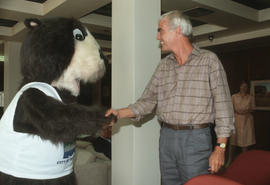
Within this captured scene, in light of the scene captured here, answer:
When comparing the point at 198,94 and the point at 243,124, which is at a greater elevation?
the point at 198,94

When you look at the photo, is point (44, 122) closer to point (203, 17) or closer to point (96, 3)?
point (96, 3)

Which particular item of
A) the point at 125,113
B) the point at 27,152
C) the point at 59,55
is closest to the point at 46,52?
the point at 59,55

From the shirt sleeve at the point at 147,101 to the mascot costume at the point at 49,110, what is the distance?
0.51 m

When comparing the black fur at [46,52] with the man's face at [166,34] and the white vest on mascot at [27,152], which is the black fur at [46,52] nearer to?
the white vest on mascot at [27,152]

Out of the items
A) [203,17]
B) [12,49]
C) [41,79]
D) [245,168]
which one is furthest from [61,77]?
[12,49]

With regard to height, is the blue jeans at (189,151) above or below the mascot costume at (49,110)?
below

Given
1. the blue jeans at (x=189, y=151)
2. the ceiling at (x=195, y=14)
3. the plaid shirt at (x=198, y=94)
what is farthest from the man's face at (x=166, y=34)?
the ceiling at (x=195, y=14)

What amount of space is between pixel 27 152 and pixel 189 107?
3.01 feet

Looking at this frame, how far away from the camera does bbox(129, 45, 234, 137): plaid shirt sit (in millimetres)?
1509

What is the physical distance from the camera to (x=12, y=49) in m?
6.30

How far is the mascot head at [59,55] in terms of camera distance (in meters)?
1.28

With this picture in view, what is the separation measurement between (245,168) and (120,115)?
802mm

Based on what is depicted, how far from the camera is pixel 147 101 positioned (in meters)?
1.88

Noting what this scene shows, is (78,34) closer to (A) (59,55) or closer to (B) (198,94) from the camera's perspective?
(A) (59,55)
